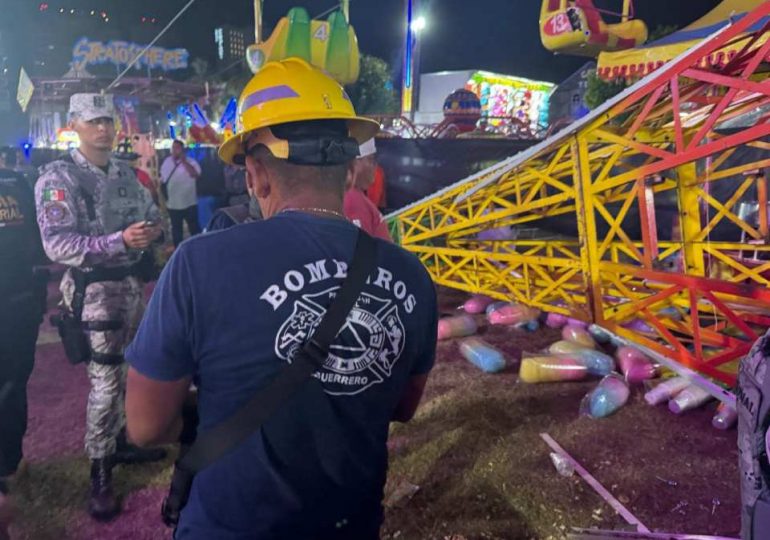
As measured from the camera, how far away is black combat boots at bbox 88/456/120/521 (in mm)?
3107

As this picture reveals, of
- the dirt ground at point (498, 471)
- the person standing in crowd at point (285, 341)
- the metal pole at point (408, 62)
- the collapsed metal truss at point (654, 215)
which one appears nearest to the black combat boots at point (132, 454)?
the dirt ground at point (498, 471)

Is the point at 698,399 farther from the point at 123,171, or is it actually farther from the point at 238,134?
the point at 123,171

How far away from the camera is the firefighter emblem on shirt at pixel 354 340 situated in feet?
3.94

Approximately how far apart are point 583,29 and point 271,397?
11472 millimetres

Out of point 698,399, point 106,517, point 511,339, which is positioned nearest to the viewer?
point 106,517

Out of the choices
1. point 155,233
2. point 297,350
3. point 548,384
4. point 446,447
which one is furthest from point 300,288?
point 548,384

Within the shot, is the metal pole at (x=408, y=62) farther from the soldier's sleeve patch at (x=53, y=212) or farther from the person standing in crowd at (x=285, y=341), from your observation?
the person standing in crowd at (x=285, y=341)

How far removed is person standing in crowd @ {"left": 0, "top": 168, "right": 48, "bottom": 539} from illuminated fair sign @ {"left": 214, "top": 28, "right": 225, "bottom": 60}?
4230 centimetres

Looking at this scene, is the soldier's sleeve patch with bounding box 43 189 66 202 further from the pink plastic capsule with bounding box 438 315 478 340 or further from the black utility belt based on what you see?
the pink plastic capsule with bounding box 438 315 478 340

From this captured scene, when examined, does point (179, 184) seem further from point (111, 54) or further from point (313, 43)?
point (111, 54)

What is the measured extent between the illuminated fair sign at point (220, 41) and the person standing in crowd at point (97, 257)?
139ft

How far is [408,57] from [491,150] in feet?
64.4

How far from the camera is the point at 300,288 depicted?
120 centimetres

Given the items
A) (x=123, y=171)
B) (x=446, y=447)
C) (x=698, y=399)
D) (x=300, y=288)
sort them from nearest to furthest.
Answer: (x=300, y=288), (x=123, y=171), (x=446, y=447), (x=698, y=399)
